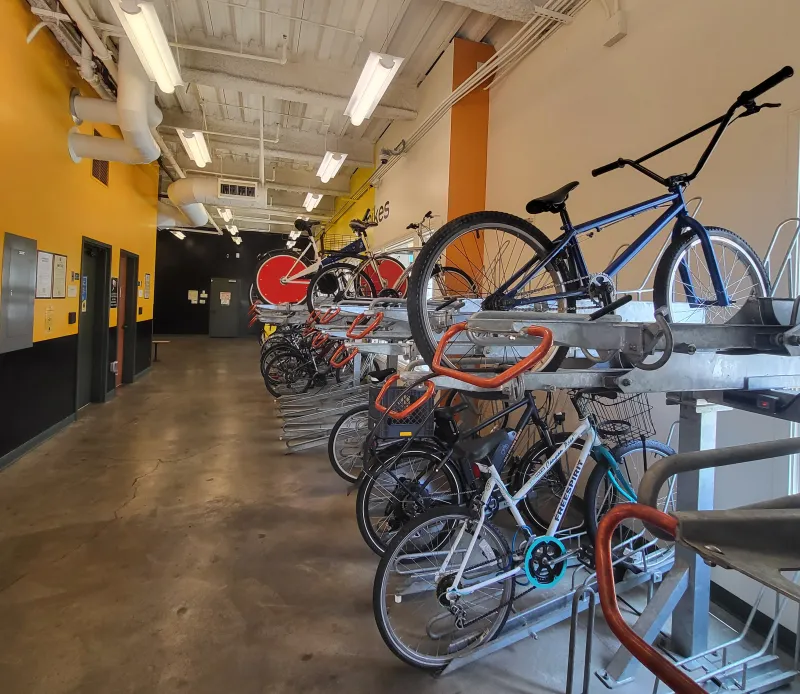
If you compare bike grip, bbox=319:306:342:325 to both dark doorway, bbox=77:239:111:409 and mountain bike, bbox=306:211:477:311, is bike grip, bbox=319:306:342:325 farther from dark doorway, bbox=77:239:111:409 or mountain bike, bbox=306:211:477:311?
dark doorway, bbox=77:239:111:409

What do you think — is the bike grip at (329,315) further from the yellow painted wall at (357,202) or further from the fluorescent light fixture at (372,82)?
the yellow painted wall at (357,202)

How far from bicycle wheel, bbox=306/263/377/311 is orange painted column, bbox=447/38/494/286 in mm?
1207

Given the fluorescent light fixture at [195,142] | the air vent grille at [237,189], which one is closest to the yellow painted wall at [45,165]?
the fluorescent light fixture at [195,142]

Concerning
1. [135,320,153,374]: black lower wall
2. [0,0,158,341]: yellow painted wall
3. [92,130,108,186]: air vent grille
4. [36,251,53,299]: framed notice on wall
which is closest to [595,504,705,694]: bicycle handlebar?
[0,0,158,341]: yellow painted wall

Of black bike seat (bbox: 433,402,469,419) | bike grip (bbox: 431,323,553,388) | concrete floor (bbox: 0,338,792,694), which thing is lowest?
concrete floor (bbox: 0,338,792,694)

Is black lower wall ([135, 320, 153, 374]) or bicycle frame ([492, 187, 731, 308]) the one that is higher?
bicycle frame ([492, 187, 731, 308])

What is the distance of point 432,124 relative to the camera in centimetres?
546

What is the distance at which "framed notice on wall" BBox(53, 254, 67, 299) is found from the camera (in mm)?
4555

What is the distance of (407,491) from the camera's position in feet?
8.05

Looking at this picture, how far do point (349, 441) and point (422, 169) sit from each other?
3.71 m

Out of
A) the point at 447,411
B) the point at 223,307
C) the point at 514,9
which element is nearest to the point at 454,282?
the point at 447,411

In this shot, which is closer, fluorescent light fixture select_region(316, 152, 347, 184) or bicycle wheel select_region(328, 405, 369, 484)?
bicycle wheel select_region(328, 405, 369, 484)

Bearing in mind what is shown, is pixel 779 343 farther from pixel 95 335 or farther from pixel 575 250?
pixel 95 335

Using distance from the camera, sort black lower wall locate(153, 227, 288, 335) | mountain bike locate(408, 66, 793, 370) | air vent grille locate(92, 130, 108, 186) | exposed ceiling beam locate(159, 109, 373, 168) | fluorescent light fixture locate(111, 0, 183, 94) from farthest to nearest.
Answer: black lower wall locate(153, 227, 288, 335), exposed ceiling beam locate(159, 109, 373, 168), air vent grille locate(92, 130, 108, 186), fluorescent light fixture locate(111, 0, 183, 94), mountain bike locate(408, 66, 793, 370)
